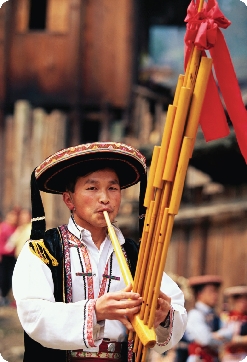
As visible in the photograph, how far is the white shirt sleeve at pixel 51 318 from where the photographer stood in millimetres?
2672

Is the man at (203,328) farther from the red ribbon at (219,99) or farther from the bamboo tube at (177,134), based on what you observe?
the bamboo tube at (177,134)

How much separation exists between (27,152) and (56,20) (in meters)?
1.82

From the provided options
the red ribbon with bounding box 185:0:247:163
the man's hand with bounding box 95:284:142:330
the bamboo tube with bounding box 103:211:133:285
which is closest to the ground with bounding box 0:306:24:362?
the bamboo tube with bounding box 103:211:133:285

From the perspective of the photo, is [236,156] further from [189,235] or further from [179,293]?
[179,293]

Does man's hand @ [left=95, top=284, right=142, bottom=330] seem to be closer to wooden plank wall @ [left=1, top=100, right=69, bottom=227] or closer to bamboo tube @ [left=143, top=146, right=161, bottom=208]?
bamboo tube @ [left=143, top=146, right=161, bottom=208]

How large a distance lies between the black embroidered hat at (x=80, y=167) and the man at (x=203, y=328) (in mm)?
3572

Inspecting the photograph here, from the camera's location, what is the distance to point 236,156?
7289 mm

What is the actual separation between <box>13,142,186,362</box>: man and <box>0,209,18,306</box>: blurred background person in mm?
6414

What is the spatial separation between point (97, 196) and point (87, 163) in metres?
0.12

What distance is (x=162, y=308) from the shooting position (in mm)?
2705

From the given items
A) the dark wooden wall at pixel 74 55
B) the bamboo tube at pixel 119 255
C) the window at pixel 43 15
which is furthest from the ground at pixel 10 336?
the bamboo tube at pixel 119 255

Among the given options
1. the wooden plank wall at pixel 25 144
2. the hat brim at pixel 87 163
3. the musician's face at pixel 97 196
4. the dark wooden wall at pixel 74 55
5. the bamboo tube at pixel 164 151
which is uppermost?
the bamboo tube at pixel 164 151

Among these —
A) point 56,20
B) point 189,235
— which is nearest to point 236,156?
point 189,235

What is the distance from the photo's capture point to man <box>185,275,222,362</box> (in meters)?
6.41
